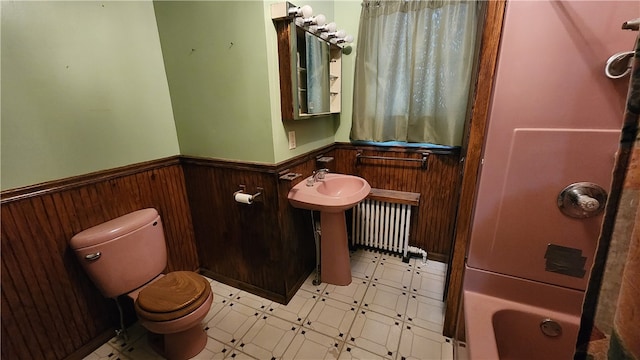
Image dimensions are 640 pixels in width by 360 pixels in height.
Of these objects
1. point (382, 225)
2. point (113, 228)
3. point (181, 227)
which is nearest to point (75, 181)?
point (113, 228)

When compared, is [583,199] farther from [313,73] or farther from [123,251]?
[123,251]

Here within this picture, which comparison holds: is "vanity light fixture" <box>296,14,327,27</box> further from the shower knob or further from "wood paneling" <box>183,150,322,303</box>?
the shower knob

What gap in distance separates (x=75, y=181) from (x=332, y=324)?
1.69 meters

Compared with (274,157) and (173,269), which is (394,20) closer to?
(274,157)

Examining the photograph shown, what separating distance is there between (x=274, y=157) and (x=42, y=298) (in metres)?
1.36

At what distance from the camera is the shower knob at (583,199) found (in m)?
1.02

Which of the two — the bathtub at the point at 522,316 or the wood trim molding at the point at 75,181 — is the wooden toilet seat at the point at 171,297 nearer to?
the wood trim molding at the point at 75,181

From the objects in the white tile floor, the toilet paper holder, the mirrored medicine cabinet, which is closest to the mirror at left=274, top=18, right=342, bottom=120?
the mirrored medicine cabinet

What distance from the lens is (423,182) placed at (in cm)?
213

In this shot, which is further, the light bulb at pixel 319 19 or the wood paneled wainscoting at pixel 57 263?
the light bulb at pixel 319 19

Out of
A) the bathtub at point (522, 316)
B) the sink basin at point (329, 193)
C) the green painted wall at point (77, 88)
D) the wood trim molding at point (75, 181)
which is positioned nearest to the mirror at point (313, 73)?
the sink basin at point (329, 193)

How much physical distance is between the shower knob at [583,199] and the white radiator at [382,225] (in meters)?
1.08

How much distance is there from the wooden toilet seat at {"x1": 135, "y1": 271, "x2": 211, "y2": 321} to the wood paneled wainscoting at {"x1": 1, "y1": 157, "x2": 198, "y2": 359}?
38 cm

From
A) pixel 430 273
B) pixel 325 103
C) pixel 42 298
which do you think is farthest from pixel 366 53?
pixel 42 298
